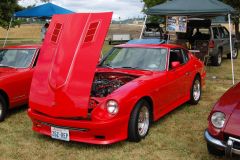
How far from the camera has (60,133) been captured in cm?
515

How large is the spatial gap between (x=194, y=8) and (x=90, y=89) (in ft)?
22.9

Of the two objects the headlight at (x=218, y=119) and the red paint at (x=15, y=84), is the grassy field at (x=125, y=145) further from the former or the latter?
the headlight at (x=218, y=119)

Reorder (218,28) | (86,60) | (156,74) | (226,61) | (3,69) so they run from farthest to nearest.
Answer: (226,61) < (218,28) < (3,69) < (156,74) < (86,60)

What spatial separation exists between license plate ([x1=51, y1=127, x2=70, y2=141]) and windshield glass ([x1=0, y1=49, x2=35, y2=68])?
2.67 metres

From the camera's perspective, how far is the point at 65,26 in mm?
5695

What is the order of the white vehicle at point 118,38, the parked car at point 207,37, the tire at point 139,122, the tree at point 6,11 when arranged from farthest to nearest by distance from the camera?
the white vehicle at point 118,38, the tree at point 6,11, the parked car at point 207,37, the tire at point 139,122

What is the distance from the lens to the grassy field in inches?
197

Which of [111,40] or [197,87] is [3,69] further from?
[111,40]

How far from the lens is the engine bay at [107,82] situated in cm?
573

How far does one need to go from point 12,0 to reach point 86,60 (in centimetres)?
1789

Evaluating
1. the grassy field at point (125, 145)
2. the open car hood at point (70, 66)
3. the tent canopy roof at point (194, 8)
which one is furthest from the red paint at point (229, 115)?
the tent canopy roof at point (194, 8)

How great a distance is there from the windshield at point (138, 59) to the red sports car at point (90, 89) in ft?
0.06

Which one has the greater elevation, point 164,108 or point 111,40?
point 164,108

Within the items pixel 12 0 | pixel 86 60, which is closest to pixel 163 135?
pixel 86 60
